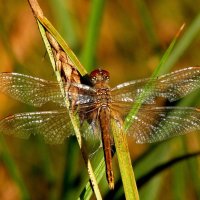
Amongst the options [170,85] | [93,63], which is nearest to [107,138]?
[170,85]

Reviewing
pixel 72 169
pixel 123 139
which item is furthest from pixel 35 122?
pixel 123 139

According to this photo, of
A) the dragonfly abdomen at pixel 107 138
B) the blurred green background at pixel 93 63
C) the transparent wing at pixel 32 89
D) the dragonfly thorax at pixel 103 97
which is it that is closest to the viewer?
the dragonfly abdomen at pixel 107 138

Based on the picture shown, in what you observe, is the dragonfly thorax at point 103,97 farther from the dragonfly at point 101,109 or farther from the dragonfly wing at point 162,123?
the dragonfly wing at point 162,123

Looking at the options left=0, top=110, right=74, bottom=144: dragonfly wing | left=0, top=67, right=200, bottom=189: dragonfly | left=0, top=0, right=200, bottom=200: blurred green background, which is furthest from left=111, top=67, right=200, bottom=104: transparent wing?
left=0, top=110, right=74, bottom=144: dragonfly wing

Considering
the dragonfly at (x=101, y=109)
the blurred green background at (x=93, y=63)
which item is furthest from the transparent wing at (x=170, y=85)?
the blurred green background at (x=93, y=63)

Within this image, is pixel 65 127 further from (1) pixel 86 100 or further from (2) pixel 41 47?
(2) pixel 41 47

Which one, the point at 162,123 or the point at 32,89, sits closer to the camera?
the point at 32,89

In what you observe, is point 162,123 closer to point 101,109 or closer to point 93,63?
point 101,109
